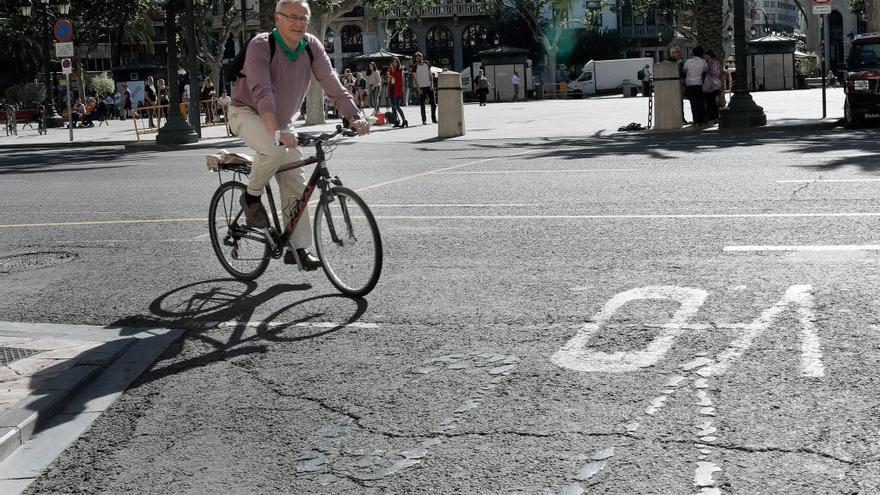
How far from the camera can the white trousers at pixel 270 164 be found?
7.44 m

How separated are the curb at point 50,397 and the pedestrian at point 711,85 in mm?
19779

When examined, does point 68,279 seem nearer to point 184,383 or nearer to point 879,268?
point 184,383

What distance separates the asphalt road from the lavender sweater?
1.08 metres

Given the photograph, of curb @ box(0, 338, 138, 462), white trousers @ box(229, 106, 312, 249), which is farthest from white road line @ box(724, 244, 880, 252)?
curb @ box(0, 338, 138, 462)

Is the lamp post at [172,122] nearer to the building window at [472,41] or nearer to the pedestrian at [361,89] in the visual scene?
the pedestrian at [361,89]

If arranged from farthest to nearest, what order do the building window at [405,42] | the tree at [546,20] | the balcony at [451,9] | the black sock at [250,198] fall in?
the building window at [405,42] < the balcony at [451,9] < the tree at [546,20] < the black sock at [250,198]

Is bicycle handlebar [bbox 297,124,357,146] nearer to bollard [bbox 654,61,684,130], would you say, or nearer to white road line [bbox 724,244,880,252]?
white road line [bbox 724,244,880,252]

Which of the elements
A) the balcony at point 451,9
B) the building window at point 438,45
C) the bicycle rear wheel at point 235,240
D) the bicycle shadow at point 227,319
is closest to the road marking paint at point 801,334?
the bicycle shadow at point 227,319

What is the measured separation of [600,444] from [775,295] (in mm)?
2632

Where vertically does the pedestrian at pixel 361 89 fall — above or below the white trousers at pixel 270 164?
above

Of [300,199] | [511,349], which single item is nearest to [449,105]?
[300,199]

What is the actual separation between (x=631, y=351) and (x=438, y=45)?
8770 centimetres

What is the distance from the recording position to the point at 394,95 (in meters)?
31.4

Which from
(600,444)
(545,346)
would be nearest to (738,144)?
(545,346)
